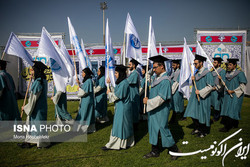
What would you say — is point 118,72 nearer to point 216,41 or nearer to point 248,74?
point 216,41

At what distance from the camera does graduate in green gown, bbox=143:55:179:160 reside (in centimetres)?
392

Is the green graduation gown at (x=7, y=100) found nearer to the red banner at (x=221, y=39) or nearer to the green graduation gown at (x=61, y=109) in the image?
the green graduation gown at (x=61, y=109)

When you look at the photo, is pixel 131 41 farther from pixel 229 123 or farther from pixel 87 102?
pixel 229 123

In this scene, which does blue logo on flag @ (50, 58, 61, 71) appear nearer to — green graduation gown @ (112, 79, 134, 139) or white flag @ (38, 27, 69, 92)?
white flag @ (38, 27, 69, 92)

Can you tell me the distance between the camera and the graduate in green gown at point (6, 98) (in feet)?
19.0

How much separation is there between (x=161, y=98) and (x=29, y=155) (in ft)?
11.2

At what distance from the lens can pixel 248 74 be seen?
1349cm

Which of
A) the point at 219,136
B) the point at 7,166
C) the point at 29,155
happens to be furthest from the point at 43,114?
the point at 219,136

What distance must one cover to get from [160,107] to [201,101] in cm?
200

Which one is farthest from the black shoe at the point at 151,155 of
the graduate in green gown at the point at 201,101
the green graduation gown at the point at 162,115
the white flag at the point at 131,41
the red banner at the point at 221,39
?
the red banner at the point at 221,39

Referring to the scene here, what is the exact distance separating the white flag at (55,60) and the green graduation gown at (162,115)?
8.15 ft

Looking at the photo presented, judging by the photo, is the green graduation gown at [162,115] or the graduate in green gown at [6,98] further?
the graduate in green gown at [6,98]

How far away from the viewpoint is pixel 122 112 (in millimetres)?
4527

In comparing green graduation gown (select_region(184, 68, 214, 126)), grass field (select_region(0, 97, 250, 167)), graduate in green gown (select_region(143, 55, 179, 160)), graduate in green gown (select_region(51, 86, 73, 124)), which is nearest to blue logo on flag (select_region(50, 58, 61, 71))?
graduate in green gown (select_region(51, 86, 73, 124))
